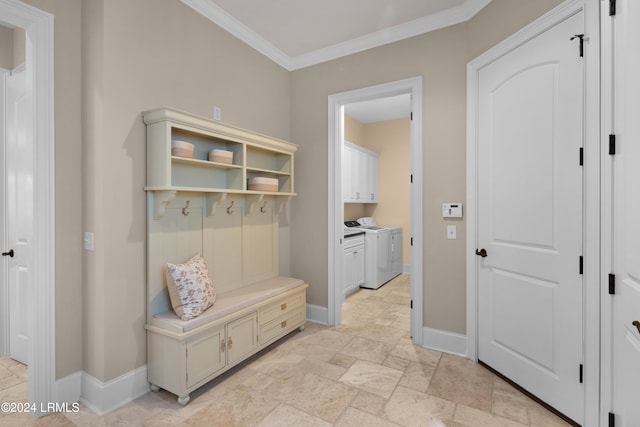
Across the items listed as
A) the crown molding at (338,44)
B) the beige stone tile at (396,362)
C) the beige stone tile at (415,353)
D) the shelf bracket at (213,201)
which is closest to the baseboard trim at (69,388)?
the shelf bracket at (213,201)

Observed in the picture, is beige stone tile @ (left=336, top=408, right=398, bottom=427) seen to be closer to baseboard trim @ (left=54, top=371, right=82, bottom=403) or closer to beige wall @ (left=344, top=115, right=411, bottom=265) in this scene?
baseboard trim @ (left=54, top=371, right=82, bottom=403)

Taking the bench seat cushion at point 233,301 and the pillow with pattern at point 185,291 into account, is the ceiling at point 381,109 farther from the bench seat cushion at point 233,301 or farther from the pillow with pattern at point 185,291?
the pillow with pattern at point 185,291

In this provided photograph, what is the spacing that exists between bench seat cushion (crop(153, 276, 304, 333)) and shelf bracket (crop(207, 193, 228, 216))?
0.71 metres

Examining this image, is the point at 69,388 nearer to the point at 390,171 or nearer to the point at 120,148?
the point at 120,148

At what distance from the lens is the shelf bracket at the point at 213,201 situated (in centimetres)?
245

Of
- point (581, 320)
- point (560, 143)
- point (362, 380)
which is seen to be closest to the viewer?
point (581, 320)

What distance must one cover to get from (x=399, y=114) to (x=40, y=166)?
17.2ft

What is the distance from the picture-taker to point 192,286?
83.3 inches

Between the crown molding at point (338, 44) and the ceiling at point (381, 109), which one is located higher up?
the ceiling at point (381, 109)

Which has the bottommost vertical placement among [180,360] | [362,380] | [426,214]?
[362,380]

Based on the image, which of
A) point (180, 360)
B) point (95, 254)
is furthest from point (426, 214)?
point (95, 254)

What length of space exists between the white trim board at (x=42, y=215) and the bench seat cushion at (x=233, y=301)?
2.05 ft

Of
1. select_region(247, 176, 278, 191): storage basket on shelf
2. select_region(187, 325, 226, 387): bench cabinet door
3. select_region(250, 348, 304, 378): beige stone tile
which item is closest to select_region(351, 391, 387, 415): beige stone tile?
select_region(250, 348, 304, 378): beige stone tile

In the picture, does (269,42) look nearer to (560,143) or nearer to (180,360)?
(560,143)
